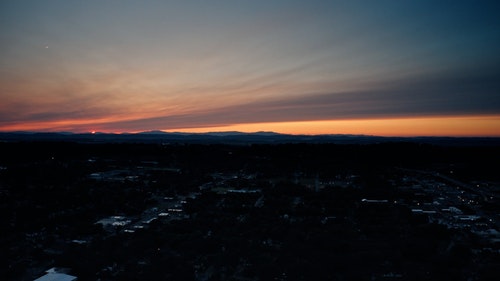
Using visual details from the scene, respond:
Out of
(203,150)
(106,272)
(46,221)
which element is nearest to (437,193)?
(106,272)

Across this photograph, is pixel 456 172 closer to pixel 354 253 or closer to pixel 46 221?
pixel 354 253

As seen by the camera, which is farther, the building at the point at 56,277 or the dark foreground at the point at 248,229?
the dark foreground at the point at 248,229

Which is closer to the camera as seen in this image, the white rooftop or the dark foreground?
the white rooftop

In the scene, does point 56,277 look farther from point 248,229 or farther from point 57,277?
point 248,229

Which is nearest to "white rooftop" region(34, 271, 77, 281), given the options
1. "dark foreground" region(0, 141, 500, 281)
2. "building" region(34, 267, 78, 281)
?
"building" region(34, 267, 78, 281)

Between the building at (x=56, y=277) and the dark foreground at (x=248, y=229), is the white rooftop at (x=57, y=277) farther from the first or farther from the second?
the dark foreground at (x=248, y=229)

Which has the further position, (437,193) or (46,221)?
(437,193)

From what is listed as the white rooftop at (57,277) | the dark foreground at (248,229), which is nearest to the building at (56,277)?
the white rooftop at (57,277)

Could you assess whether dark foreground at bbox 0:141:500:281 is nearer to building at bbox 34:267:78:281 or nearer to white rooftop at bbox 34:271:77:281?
building at bbox 34:267:78:281
